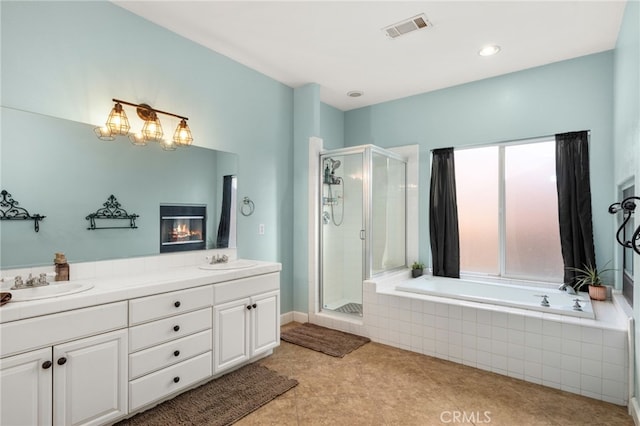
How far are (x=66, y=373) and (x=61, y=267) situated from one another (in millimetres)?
700

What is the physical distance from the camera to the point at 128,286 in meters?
2.02

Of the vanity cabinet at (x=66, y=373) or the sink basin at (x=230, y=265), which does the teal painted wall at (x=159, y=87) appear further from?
the vanity cabinet at (x=66, y=373)

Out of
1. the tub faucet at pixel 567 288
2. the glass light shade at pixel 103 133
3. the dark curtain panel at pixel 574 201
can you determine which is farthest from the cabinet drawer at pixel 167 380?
the dark curtain panel at pixel 574 201

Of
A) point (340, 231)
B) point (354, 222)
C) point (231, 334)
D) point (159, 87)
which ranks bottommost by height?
point (231, 334)

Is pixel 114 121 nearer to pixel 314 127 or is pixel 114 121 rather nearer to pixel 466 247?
pixel 314 127

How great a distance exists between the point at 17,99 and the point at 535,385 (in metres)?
4.01

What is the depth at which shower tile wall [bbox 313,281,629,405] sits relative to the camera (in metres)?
2.28

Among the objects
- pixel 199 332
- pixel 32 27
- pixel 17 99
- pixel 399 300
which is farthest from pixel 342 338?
pixel 32 27

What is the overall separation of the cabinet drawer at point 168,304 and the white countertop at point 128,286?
4 cm

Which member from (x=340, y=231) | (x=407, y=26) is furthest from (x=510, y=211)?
(x=407, y=26)

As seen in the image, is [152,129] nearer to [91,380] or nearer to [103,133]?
[103,133]

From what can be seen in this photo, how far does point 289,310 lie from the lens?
12.8ft

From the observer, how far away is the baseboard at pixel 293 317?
12.5 ft

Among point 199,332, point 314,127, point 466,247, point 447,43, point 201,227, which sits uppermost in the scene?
point 447,43
